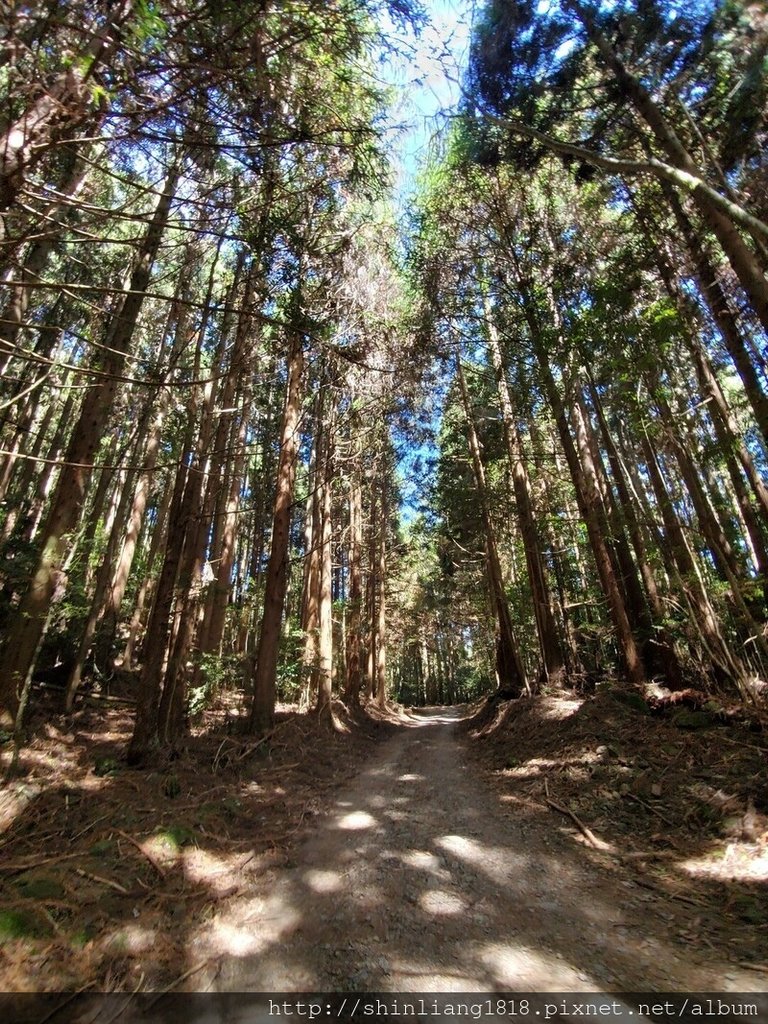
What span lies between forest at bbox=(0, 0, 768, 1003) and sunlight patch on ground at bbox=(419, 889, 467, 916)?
32.1 inches

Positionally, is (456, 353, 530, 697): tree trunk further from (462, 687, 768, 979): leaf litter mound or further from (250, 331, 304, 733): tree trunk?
(250, 331, 304, 733): tree trunk

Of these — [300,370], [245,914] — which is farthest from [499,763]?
[300,370]

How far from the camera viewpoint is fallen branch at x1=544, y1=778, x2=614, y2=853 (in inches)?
176

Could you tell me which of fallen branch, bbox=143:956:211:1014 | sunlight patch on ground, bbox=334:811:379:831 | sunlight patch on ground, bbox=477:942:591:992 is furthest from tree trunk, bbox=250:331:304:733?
sunlight patch on ground, bbox=477:942:591:992

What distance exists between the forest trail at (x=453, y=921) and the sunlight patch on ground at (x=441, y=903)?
0.01 meters

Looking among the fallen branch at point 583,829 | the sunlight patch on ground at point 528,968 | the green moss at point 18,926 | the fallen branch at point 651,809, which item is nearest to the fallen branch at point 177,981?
the green moss at point 18,926

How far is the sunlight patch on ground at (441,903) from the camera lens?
3477 millimetres

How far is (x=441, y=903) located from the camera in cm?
359

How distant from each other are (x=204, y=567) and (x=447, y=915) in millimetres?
8808

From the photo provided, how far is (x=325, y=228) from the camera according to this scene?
8797 millimetres

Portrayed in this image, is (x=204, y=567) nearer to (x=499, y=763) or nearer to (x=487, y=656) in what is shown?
(x=499, y=763)

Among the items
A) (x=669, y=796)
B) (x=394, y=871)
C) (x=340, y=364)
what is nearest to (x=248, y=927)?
(x=394, y=871)

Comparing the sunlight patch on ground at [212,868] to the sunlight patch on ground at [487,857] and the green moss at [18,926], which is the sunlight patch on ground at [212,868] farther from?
the sunlight patch on ground at [487,857]

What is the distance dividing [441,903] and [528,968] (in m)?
0.95
